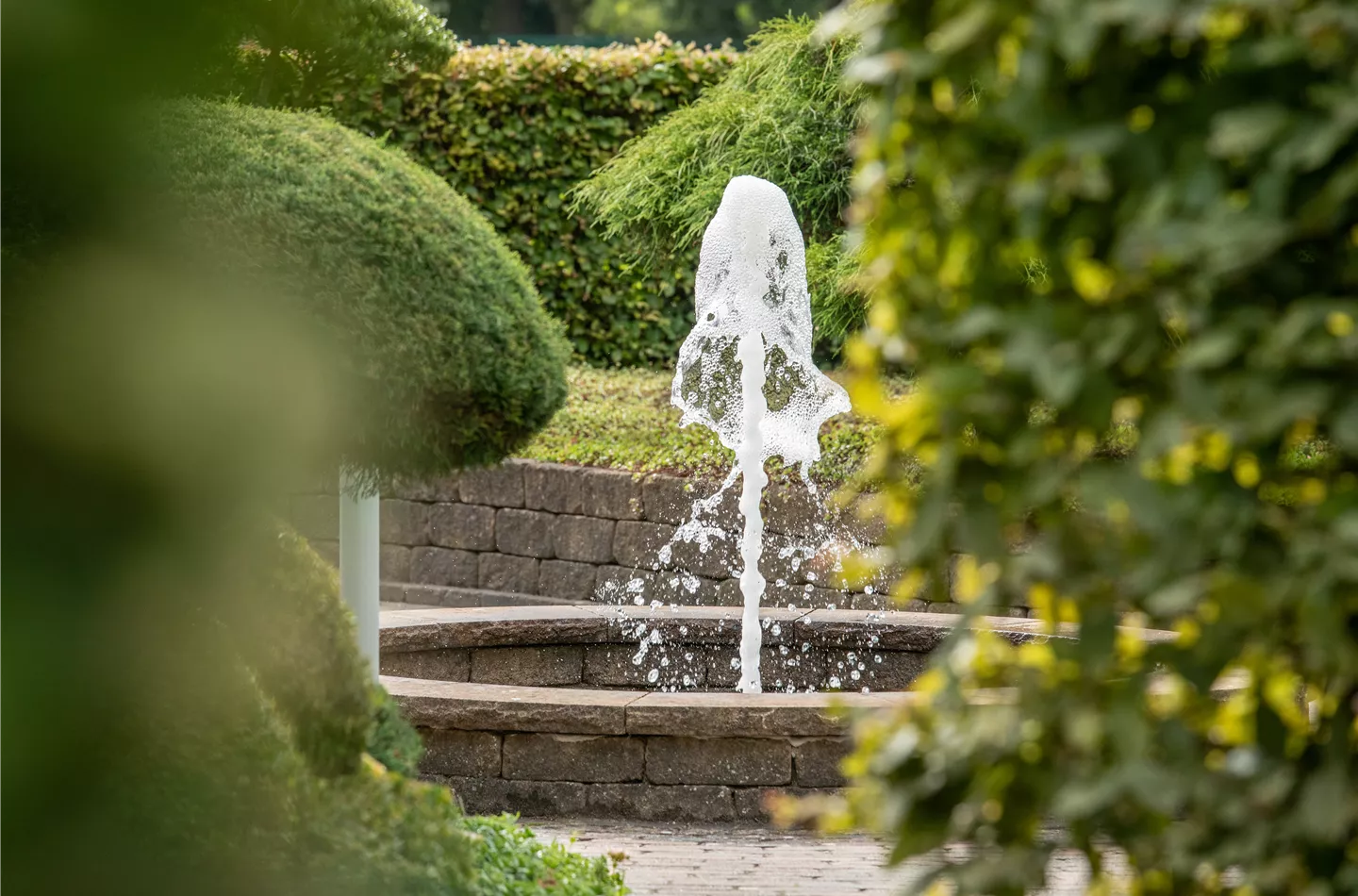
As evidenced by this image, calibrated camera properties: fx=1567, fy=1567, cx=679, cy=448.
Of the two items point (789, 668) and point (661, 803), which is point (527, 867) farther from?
point (789, 668)

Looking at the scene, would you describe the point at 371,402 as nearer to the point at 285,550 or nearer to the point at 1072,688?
the point at 285,550

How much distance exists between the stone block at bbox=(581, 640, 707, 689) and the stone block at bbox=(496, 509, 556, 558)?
116 inches

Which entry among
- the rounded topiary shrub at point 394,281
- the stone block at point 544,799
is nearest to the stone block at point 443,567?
the stone block at point 544,799

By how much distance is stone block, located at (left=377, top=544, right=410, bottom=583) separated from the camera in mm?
10422

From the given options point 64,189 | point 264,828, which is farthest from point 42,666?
point 264,828

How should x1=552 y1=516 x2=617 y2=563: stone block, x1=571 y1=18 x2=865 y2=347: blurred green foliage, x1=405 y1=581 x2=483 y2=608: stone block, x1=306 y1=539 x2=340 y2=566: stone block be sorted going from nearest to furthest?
x1=552 y1=516 x2=617 y2=563: stone block
x1=405 y1=581 x2=483 y2=608: stone block
x1=306 y1=539 x2=340 y2=566: stone block
x1=571 y1=18 x2=865 y2=347: blurred green foliage

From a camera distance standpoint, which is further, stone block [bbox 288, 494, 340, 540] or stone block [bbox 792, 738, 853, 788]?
stone block [bbox 288, 494, 340, 540]

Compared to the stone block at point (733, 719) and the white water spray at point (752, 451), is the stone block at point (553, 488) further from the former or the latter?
the stone block at point (733, 719)

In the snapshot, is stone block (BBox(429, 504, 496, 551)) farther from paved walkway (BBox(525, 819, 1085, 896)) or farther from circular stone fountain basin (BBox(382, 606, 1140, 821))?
paved walkway (BBox(525, 819, 1085, 896))

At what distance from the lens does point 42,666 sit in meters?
0.78

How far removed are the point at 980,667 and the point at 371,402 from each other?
1114mm

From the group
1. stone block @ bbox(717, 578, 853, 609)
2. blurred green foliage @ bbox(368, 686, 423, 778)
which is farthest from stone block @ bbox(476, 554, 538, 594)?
blurred green foliage @ bbox(368, 686, 423, 778)

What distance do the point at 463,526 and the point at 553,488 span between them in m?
0.80

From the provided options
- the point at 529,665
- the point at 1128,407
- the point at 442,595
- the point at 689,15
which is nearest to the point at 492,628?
the point at 529,665
